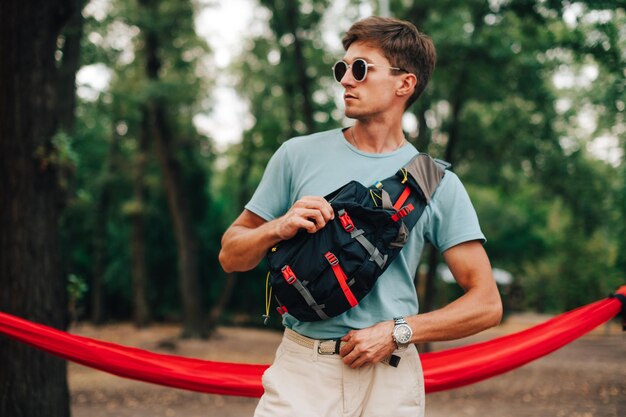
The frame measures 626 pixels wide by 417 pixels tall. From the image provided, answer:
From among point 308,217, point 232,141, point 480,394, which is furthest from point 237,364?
point 232,141

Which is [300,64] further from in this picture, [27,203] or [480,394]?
[27,203]

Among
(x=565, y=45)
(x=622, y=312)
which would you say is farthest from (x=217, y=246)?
(x=622, y=312)

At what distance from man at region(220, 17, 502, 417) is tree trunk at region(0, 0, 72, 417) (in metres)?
3.39

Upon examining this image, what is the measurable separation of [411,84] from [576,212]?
51.5 feet

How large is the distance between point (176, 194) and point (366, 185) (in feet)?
58.3

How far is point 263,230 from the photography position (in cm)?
228

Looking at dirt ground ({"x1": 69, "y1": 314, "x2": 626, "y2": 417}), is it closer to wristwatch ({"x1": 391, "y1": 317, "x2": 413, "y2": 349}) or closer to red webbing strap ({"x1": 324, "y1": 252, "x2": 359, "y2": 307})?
wristwatch ({"x1": 391, "y1": 317, "x2": 413, "y2": 349})

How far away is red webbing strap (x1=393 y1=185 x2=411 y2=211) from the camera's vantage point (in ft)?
7.59

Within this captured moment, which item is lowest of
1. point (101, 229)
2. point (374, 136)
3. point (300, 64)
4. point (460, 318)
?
point (101, 229)

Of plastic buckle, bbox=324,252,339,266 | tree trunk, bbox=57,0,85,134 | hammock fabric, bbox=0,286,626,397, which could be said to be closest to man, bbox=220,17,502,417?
plastic buckle, bbox=324,252,339,266

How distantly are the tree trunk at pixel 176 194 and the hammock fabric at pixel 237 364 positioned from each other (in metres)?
15.8

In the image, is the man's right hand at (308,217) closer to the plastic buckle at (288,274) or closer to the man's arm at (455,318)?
the plastic buckle at (288,274)

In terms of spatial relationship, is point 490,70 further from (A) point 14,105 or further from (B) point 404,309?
(B) point 404,309

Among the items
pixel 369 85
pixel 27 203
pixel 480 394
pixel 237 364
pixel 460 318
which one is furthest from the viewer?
pixel 480 394
